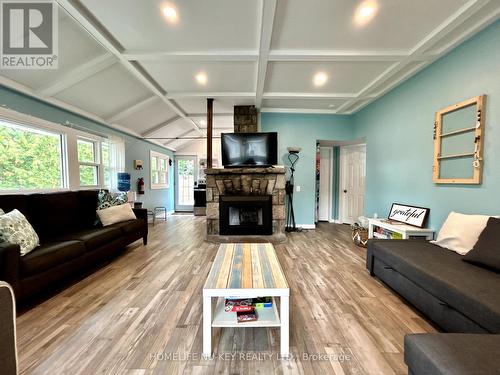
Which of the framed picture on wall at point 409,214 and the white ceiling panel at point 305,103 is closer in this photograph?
the framed picture on wall at point 409,214

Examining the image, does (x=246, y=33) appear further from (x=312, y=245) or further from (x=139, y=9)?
(x=312, y=245)

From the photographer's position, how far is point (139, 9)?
203cm

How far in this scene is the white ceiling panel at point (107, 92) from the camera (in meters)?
3.13

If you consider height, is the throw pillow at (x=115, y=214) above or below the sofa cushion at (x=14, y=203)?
below

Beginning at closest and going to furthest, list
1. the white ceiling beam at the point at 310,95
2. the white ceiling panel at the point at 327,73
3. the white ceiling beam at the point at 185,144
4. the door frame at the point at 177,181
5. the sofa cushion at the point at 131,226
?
the white ceiling panel at the point at 327,73 < the sofa cushion at the point at 131,226 < the white ceiling beam at the point at 310,95 < the white ceiling beam at the point at 185,144 < the door frame at the point at 177,181

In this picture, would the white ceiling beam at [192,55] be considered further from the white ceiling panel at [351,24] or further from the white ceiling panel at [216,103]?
the white ceiling panel at [216,103]

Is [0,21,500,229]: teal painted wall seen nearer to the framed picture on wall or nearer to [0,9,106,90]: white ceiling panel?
the framed picture on wall

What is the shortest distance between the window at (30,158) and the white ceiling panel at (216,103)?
2239 millimetres

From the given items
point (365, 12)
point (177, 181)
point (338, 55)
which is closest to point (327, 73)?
point (338, 55)

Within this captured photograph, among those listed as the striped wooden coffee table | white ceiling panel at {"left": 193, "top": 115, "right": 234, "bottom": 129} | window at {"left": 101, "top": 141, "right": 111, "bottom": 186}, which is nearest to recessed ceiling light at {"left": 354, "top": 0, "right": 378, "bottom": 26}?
the striped wooden coffee table

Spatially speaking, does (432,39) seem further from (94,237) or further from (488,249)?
(94,237)

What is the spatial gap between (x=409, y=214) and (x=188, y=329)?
329 cm

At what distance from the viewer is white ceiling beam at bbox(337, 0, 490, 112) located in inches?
75.4

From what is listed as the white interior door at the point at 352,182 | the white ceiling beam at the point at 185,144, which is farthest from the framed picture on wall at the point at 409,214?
the white ceiling beam at the point at 185,144
